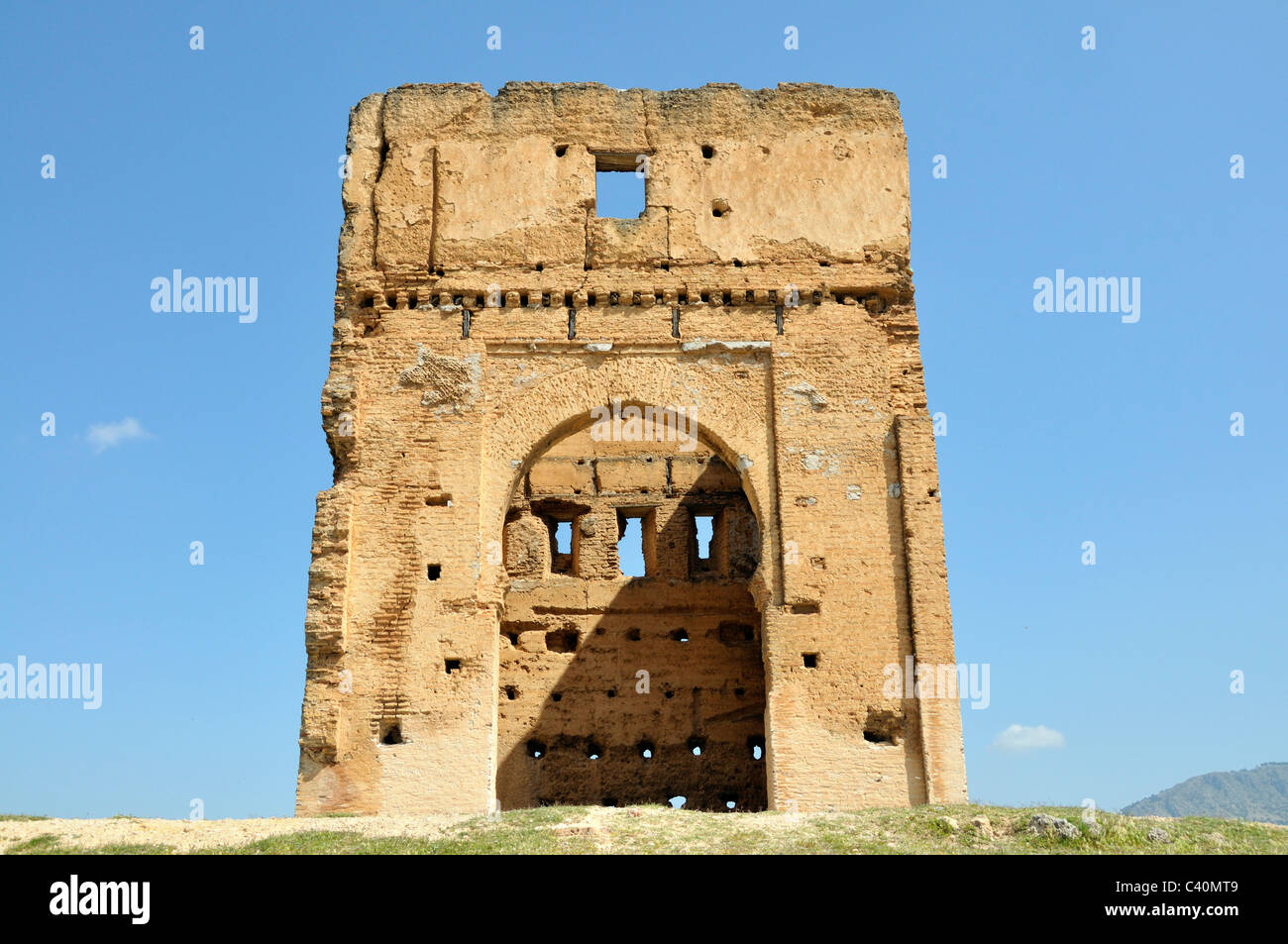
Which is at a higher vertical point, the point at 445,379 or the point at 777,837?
the point at 445,379

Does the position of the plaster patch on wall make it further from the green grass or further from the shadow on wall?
the green grass

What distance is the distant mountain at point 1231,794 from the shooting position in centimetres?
8281

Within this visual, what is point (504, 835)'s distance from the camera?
32.1ft

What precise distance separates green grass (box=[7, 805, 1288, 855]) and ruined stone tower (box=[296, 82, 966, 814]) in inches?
74.8

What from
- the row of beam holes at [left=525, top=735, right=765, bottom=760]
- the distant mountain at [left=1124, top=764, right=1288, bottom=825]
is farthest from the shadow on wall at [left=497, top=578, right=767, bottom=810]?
the distant mountain at [left=1124, top=764, right=1288, bottom=825]

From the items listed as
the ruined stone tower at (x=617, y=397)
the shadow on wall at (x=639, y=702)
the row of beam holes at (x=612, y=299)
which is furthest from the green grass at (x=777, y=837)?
→ the row of beam holes at (x=612, y=299)

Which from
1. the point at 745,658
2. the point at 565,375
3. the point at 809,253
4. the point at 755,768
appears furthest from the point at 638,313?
the point at 755,768

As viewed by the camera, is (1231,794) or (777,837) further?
(1231,794)

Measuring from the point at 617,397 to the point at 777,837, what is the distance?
5630 millimetres

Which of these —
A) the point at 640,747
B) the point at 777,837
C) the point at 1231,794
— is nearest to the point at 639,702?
the point at 640,747

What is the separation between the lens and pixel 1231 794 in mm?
88250

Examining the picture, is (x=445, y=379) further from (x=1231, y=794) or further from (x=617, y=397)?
(x=1231, y=794)

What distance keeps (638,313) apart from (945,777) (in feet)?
19.3
